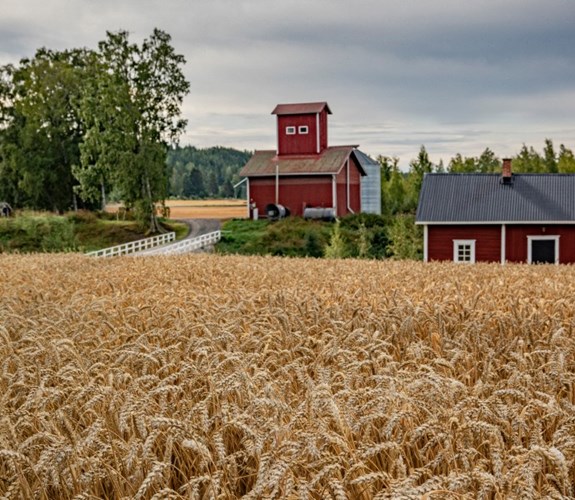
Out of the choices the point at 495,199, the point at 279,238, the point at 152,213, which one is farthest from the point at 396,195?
the point at 495,199

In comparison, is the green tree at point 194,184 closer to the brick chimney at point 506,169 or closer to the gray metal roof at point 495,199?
the gray metal roof at point 495,199

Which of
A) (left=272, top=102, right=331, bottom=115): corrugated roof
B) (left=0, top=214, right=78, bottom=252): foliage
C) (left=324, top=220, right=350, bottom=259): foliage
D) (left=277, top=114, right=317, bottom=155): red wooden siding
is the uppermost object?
(left=272, top=102, right=331, bottom=115): corrugated roof

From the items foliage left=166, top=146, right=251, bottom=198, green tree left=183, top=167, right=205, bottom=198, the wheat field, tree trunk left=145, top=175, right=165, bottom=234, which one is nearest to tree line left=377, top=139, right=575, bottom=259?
tree trunk left=145, top=175, right=165, bottom=234

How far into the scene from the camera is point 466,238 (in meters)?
33.8

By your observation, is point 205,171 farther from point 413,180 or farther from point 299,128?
point 299,128

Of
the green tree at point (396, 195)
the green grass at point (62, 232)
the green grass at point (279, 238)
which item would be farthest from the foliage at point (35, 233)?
the green tree at point (396, 195)

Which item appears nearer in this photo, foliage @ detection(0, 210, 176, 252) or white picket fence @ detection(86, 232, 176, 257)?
white picket fence @ detection(86, 232, 176, 257)

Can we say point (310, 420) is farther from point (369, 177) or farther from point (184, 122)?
point (369, 177)

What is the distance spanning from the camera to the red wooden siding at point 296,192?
1989 inches

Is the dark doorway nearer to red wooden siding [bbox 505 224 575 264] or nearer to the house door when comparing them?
the house door

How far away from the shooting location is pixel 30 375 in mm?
4867

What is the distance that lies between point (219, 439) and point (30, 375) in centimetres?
202

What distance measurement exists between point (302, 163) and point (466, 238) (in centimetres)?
1979

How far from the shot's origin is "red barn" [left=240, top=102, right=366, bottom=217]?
50.6 meters
